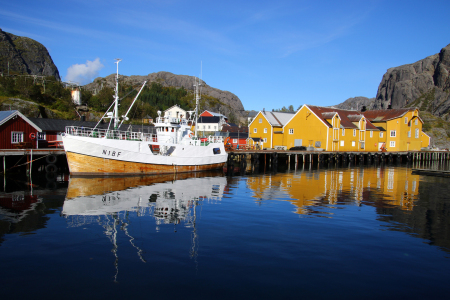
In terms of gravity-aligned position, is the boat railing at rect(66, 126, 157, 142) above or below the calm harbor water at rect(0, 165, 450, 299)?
above

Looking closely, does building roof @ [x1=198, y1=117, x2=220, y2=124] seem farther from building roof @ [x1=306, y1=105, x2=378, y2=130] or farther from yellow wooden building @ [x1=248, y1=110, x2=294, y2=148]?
building roof @ [x1=306, y1=105, x2=378, y2=130]

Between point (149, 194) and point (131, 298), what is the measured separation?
44.3 ft

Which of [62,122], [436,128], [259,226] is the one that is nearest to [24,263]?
[259,226]

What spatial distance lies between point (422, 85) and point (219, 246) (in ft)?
612

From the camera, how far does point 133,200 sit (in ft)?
61.1

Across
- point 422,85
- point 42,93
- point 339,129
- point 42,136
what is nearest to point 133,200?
point 42,136

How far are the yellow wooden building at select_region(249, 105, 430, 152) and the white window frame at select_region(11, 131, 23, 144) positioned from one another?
4087 cm

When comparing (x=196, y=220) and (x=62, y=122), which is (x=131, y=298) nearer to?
(x=196, y=220)

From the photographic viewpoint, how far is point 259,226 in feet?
44.7

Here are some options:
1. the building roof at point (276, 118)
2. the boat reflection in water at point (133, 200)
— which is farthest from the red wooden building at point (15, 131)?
the building roof at point (276, 118)

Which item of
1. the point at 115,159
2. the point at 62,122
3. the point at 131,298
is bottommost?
the point at 131,298

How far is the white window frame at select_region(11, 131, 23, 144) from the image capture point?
99.2 feet

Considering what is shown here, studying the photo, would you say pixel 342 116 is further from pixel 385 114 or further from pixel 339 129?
pixel 385 114

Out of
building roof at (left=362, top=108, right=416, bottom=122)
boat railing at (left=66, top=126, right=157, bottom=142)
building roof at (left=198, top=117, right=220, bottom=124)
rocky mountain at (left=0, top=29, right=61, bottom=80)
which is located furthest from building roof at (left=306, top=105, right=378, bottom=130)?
rocky mountain at (left=0, top=29, right=61, bottom=80)
